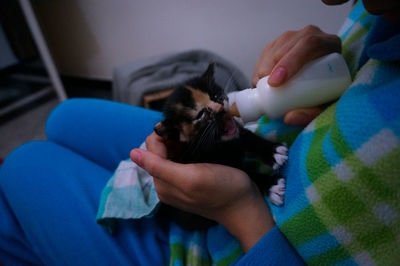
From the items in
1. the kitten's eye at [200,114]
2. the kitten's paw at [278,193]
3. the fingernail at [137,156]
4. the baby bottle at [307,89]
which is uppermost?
the baby bottle at [307,89]

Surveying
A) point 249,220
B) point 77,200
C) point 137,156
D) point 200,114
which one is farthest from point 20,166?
point 249,220

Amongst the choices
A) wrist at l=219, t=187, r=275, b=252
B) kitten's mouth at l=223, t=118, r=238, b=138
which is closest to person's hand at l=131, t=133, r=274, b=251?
wrist at l=219, t=187, r=275, b=252

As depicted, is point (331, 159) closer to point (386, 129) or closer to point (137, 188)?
point (386, 129)

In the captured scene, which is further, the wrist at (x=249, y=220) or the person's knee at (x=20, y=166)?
the person's knee at (x=20, y=166)

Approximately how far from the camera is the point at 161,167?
490 mm

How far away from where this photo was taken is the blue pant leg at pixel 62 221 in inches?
21.8

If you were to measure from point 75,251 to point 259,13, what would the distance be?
2.88 feet

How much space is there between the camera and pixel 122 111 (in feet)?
2.79

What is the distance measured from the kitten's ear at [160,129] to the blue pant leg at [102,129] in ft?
0.84

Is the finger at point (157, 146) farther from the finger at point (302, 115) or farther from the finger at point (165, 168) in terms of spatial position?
the finger at point (302, 115)

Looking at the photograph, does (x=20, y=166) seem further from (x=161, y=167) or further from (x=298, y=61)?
(x=298, y=61)

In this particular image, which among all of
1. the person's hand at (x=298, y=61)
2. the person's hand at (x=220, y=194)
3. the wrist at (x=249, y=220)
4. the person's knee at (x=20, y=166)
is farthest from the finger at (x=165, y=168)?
the person's knee at (x=20, y=166)

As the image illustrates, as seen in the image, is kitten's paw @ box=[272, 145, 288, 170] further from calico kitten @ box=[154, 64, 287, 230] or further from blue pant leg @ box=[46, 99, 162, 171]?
blue pant leg @ box=[46, 99, 162, 171]

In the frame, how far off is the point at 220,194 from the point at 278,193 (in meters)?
0.13
